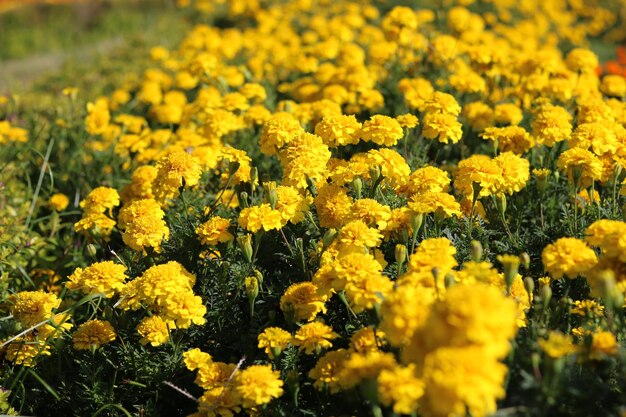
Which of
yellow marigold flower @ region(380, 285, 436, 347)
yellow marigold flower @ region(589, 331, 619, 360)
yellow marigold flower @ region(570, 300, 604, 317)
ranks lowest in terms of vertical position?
yellow marigold flower @ region(570, 300, 604, 317)

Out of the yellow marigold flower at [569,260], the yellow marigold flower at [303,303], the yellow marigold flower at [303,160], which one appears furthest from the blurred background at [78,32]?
the yellow marigold flower at [569,260]

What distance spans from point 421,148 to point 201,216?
4.42 ft

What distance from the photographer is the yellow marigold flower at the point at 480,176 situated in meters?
2.88

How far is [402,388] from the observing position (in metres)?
1.75

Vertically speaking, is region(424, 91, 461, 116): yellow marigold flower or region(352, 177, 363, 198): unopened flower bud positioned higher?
region(424, 91, 461, 116): yellow marigold flower

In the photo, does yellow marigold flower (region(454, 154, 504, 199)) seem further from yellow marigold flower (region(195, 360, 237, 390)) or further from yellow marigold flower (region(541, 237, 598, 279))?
yellow marigold flower (region(195, 360, 237, 390))

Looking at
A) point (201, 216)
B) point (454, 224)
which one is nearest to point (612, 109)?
point (454, 224)

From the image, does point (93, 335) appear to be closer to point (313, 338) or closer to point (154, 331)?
point (154, 331)

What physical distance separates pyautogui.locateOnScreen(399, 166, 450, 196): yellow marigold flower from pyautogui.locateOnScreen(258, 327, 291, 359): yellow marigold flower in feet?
2.88

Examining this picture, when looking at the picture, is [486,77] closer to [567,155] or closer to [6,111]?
[567,155]

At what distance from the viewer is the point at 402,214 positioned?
8.79 ft

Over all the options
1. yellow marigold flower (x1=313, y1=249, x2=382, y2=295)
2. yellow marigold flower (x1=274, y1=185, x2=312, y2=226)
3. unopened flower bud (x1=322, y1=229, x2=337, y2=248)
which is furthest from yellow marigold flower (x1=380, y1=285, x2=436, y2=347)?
yellow marigold flower (x1=274, y1=185, x2=312, y2=226)

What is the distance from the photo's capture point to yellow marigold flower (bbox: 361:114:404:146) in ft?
10.1

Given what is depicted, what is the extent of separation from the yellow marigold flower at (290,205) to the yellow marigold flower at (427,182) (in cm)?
46
